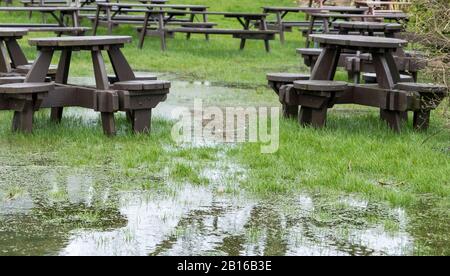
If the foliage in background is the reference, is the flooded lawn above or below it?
below

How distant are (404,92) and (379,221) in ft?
9.94

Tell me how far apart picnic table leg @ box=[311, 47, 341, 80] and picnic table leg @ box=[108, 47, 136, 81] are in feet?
5.59

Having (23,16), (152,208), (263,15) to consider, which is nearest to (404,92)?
(152,208)

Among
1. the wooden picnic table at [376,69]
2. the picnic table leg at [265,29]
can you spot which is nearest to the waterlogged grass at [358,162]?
the wooden picnic table at [376,69]

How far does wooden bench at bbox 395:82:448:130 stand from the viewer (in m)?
8.37

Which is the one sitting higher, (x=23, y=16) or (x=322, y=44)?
(x=322, y=44)

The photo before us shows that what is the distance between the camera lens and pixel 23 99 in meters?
7.96

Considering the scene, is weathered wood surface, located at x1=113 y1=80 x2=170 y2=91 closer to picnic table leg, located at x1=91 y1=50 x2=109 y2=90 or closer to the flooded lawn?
picnic table leg, located at x1=91 y1=50 x2=109 y2=90

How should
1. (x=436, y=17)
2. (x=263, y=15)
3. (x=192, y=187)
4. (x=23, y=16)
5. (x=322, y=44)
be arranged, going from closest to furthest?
1. (x=192, y=187)
2. (x=436, y=17)
3. (x=322, y=44)
4. (x=263, y=15)
5. (x=23, y=16)

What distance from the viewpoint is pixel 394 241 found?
5.23 m

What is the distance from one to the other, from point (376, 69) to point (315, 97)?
69cm

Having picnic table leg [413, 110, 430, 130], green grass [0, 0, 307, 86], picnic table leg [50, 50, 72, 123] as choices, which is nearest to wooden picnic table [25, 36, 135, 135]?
picnic table leg [50, 50, 72, 123]
